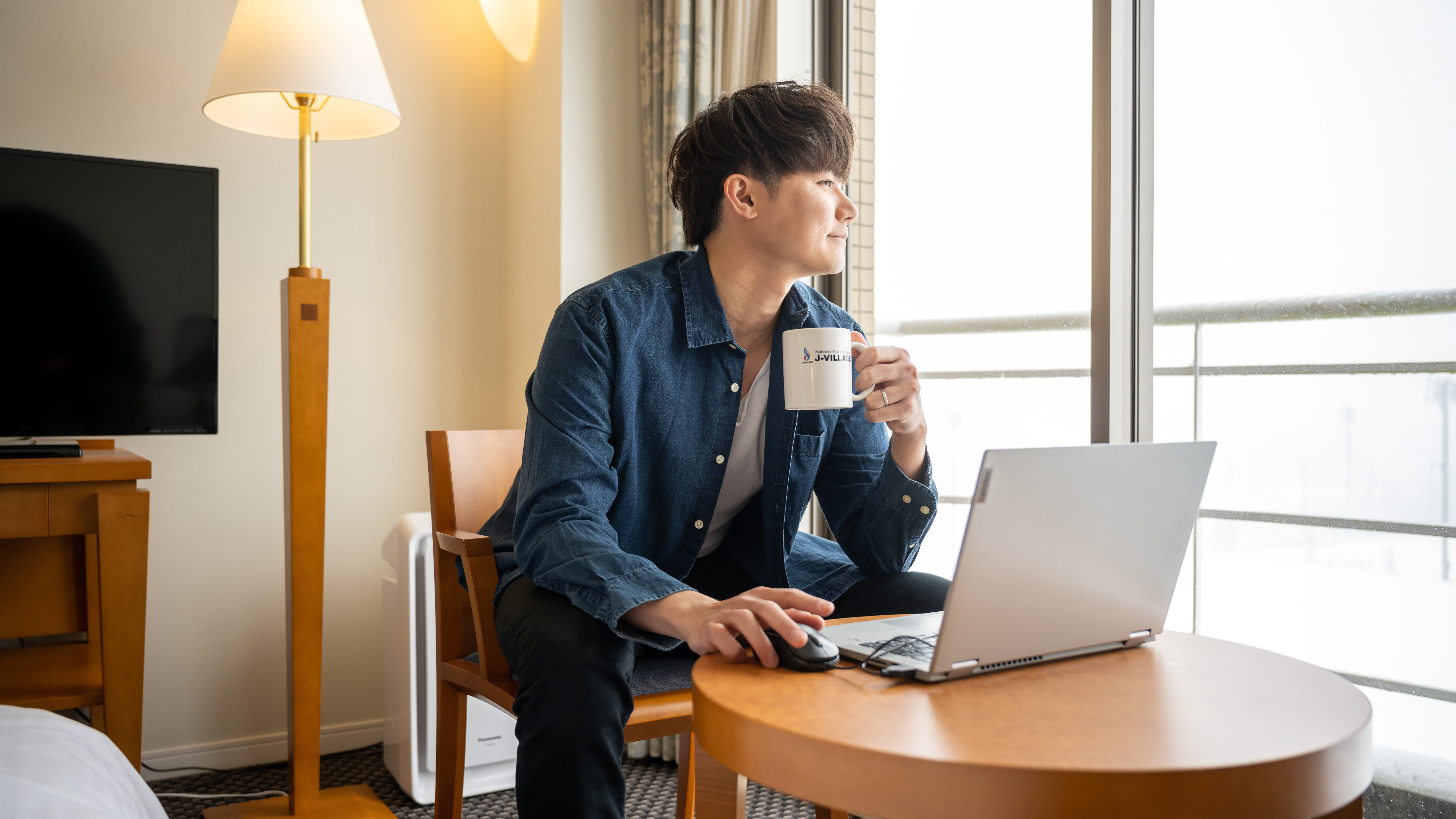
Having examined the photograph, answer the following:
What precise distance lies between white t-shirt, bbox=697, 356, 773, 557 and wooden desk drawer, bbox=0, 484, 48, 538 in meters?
1.18

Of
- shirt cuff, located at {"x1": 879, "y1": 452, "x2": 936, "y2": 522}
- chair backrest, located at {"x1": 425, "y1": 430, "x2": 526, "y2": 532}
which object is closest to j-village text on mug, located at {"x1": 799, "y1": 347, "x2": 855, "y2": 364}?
shirt cuff, located at {"x1": 879, "y1": 452, "x2": 936, "y2": 522}

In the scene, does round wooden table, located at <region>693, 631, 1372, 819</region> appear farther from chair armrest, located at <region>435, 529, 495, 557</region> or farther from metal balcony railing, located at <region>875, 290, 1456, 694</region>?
metal balcony railing, located at <region>875, 290, 1456, 694</region>

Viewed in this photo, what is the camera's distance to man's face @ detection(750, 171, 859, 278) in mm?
1404

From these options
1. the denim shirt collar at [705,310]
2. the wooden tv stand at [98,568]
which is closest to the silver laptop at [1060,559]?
the denim shirt collar at [705,310]

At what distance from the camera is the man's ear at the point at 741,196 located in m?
1.44

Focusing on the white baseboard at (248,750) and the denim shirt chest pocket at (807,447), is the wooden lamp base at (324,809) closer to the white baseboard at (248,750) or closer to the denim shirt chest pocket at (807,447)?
the white baseboard at (248,750)

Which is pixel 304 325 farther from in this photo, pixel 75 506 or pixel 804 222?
pixel 804 222

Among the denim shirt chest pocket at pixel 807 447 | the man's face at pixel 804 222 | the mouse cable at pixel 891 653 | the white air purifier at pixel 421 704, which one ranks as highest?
the man's face at pixel 804 222

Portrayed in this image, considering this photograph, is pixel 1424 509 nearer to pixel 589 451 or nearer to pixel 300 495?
pixel 589 451

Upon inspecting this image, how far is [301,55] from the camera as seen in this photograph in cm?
184

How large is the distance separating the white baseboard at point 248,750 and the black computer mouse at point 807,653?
177 centimetres

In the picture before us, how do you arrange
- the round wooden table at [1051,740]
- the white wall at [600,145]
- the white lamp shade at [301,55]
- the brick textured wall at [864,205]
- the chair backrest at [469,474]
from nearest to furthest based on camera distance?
the round wooden table at [1051,740] → the chair backrest at [469,474] → the white lamp shade at [301,55] → the brick textured wall at [864,205] → the white wall at [600,145]

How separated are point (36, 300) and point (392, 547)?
2.87ft

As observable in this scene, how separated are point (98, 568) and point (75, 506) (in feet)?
0.67
